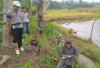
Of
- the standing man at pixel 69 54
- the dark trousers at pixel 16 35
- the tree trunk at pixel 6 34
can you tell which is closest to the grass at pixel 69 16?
the tree trunk at pixel 6 34

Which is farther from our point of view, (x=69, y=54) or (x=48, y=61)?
(x=48, y=61)

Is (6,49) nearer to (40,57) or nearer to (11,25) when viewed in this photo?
(11,25)

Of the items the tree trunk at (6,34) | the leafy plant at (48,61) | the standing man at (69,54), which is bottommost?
the leafy plant at (48,61)

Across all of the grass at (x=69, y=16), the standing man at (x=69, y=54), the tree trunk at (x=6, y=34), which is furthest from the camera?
the grass at (x=69, y=16)

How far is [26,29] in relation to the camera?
627 cm

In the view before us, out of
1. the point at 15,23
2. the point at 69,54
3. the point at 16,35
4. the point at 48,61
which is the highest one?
the point at 15,23

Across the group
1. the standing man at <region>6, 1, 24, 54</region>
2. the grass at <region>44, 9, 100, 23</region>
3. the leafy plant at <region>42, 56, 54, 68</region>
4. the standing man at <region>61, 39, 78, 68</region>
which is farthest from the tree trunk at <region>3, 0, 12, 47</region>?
the grass at <region>44, 9, 100, 23</region>

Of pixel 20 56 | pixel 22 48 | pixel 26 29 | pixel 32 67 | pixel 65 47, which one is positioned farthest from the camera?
pixel 26 29

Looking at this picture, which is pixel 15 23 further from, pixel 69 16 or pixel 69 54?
pixel 69 16

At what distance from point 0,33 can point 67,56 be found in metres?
3.22

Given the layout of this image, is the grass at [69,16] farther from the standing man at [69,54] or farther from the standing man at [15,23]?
the standing man at [69,54]

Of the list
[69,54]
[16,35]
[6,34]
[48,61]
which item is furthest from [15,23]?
[69,54]

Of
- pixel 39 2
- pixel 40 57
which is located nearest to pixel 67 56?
pixel 40 57

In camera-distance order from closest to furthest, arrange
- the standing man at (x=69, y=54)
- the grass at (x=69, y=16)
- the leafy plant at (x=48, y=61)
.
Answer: the standing man at (x=69, y=54)
the leafy plant at (x=48, y=61)
the grass at (x=69, y=16)
